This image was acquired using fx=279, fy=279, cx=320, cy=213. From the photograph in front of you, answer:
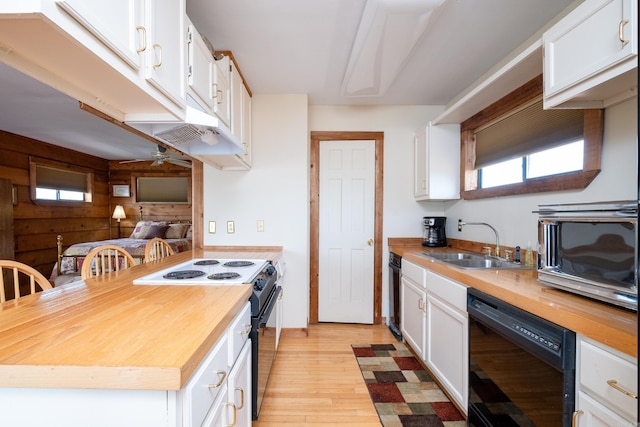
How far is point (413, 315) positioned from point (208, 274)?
166 cm

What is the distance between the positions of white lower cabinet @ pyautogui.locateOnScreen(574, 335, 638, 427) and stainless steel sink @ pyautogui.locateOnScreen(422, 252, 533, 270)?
2.80ft

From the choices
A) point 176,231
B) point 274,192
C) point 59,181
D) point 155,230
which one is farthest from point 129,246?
point 274,192

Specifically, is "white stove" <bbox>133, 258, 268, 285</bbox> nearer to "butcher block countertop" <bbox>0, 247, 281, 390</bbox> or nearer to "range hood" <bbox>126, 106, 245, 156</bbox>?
"butcher block countertop" <bbox>0, 247, 281, 390</bbox>

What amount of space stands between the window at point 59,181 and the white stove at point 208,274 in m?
4.72

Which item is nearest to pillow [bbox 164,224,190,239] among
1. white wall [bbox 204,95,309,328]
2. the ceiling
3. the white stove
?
the ceiling

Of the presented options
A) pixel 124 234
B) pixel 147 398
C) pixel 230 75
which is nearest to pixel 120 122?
pixel 230 75

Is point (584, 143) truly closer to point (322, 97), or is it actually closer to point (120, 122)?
point (322, 97)

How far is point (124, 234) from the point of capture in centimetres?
638

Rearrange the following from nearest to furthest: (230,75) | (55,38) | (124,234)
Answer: (55,38), (230,75), (124,234)

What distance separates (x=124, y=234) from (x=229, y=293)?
6637mm

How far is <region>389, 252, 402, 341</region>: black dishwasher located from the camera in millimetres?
→ 2674

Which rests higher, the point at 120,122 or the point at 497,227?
the point at 120,122

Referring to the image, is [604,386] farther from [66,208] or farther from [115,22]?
[66,208]

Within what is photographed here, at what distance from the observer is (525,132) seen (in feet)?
6.49
